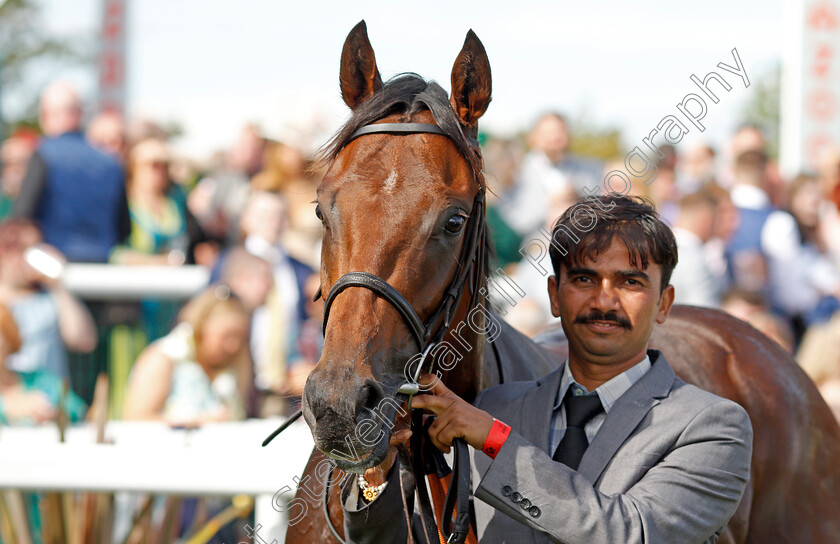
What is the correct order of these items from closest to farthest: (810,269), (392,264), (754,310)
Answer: (392,264) → (754,310) → (810,269)

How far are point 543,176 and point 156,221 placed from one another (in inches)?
124

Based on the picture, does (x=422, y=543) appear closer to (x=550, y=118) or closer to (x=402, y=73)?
(x=402, y=73)

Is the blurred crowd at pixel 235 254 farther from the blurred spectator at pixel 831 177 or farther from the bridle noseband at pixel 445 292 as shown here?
the bridle noseband at pixel 445 292

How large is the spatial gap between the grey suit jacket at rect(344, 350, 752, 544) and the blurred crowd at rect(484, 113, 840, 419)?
3458 millimetres

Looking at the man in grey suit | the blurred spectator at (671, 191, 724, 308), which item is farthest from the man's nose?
the blurred spectator at (671, 191, 724, 308)

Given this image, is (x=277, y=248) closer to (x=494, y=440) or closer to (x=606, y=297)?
(x=606, y=297)

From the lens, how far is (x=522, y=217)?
23.1 ft

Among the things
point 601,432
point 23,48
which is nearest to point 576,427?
point 601,432

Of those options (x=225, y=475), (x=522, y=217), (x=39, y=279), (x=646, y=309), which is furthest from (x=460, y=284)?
(x=522, y=217)

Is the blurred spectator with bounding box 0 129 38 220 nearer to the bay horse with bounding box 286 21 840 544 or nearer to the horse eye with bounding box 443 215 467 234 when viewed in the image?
the bay horse with bounding box 286 21 840 544

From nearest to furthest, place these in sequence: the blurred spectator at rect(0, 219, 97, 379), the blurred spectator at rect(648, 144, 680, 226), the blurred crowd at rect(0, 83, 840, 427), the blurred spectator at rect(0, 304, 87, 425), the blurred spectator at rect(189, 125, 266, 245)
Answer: the blurred spectator at rect(0, 304, 87, 425)
the blurred crowd at rect(0, 83, 840, 427)
the blurred spectator at rect(0, 219, 97, 379)
the blurred spectator at rect(189, 125, 266, 245)
the blurred spectator at rect(648, 144, 680, 226)

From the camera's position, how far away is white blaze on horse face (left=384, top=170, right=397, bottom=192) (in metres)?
2.10

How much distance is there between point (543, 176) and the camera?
7387 millimetres

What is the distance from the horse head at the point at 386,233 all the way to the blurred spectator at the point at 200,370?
278cm
